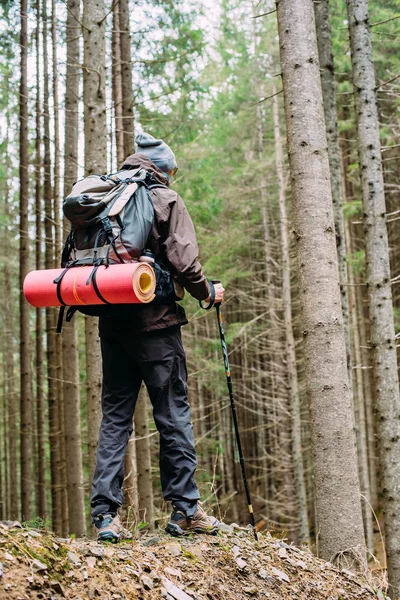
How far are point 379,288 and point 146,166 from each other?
469cm

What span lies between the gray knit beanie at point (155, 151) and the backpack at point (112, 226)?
0.35 metres

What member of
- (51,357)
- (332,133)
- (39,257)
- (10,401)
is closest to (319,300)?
(332,133)

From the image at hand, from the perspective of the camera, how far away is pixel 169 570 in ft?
11.7

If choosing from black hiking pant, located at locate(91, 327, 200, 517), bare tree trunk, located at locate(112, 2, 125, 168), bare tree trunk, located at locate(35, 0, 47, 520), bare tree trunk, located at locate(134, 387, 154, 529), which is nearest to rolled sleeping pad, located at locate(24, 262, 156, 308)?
black hiking pant, located at locate(91, 327, 200, 517)

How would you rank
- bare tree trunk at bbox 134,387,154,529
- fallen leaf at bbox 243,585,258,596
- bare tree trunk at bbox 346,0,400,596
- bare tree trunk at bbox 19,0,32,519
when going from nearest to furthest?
fallen leaf at bbox 243,585,258,596 → bare tree trunk at bbox 346,0,400,596 → bare tree trunk at bbox 134,387,154,529 → bare tree trunk at bbox 19,0,32,519

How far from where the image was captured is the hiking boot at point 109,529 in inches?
159

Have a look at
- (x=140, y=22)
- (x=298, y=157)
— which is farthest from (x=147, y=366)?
(x=140, y=22)

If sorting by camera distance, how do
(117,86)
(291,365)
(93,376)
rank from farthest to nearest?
(291,365) < (117,86) < (93,376)

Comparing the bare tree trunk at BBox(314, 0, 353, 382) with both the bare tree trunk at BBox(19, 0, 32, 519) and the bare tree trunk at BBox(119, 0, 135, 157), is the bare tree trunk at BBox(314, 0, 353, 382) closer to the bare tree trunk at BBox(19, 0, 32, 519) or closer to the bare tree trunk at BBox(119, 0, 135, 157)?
the bare tree trunk at BBox(119, 0, 135, 157)

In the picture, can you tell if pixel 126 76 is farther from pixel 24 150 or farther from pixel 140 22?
pixel 24 150

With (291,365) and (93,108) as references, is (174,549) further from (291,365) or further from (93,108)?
(291,365)

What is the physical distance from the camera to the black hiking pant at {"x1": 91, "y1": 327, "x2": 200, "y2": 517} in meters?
4.26

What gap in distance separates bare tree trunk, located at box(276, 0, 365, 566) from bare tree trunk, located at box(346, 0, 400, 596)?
328cm

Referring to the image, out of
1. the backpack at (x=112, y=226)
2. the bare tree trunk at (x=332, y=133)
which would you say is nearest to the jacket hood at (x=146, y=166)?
the backpack at (x=112, y=226)
